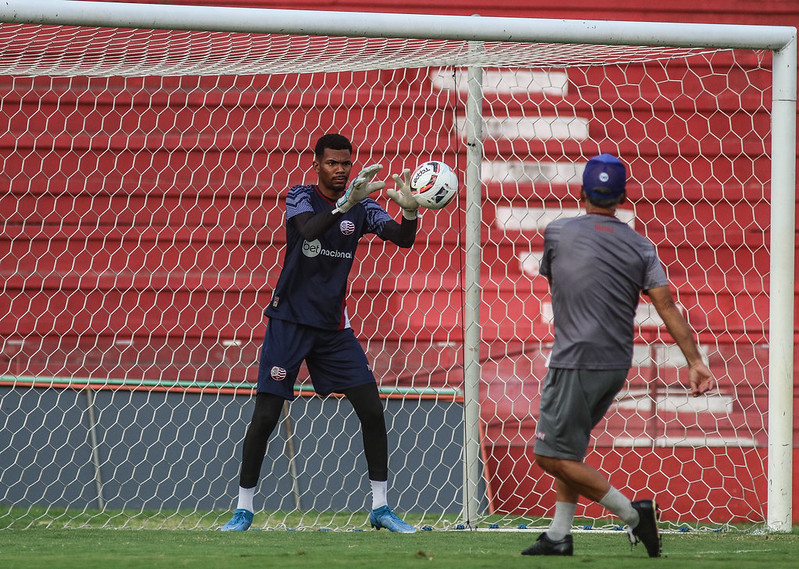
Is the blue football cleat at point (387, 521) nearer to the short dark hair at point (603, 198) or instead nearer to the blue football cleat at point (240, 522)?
the blue football cleat at point (240, 522)

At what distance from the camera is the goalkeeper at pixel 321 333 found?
14.4ft

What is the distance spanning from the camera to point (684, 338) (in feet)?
11.1

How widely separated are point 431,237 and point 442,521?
5.16 ft

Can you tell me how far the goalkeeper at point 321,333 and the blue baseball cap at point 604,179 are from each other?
1054 mm

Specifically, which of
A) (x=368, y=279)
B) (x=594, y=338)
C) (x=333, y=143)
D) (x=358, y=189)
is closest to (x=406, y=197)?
(x=358, y=189)

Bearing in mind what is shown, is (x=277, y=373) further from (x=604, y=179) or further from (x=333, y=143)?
(x=604, y=179)

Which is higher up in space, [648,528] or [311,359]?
[311,359]

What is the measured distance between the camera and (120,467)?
214 inches

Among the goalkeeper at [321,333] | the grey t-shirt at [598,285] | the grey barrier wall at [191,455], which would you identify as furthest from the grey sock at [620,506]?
the grey barrier wall at [191,455]

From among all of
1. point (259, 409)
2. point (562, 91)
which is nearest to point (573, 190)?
point (562, 91)

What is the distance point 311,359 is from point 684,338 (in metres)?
1.67

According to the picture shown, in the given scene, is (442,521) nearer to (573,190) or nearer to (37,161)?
(573,190)

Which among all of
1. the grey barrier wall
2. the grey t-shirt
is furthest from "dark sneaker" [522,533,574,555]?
the grey barrier wall

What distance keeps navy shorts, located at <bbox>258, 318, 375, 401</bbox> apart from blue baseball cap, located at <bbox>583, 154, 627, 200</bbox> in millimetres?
1400
